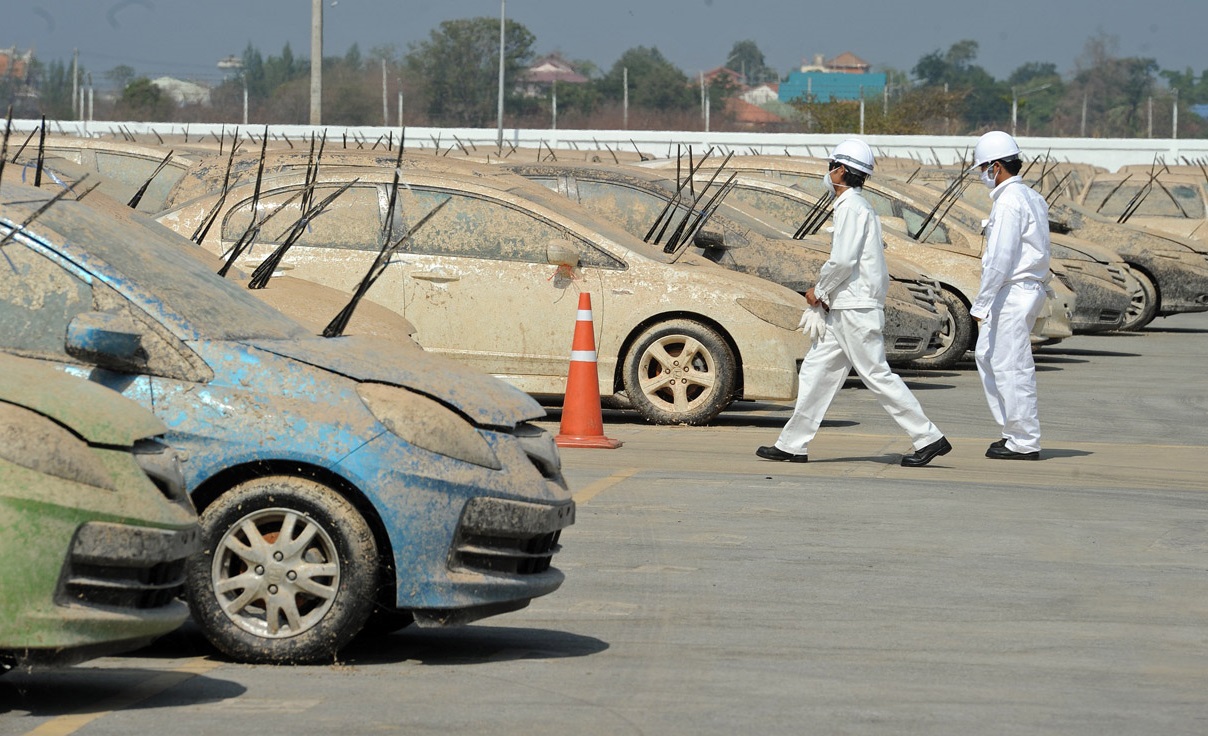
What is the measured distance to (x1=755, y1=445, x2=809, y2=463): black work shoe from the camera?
11242 millimetres

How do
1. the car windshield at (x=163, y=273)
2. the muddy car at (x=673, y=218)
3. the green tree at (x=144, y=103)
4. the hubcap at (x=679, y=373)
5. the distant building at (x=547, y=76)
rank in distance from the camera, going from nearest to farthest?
the car windshield at (x=163, y=273)
the hubcap at (x=679, y=373)
the muddy car at (x=673, y=218)
the green tree at (x=144, y=103)
the distant building at (x=547, y=76)

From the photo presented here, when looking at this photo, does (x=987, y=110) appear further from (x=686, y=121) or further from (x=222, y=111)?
(x=222, y=111)

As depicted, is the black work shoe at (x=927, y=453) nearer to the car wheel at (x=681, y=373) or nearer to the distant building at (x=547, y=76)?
the car wheel at (x=681, y=373)

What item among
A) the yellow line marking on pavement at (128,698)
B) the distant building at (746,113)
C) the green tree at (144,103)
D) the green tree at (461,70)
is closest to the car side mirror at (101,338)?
the yellow line marking on pavement at (128,698)

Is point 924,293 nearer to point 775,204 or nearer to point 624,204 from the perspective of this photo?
point 775,204

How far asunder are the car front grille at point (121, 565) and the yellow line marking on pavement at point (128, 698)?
14.5 inches

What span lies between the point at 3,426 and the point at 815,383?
262 inches

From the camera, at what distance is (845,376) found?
1103cm

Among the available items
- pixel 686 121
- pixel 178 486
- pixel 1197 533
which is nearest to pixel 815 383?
pixel 1197 533

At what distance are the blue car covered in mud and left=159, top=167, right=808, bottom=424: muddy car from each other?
21.5 ft

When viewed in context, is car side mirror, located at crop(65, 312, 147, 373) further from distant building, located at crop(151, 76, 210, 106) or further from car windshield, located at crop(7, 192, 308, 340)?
distant building, located at crop(151, 76, 210, 106)

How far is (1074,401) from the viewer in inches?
626

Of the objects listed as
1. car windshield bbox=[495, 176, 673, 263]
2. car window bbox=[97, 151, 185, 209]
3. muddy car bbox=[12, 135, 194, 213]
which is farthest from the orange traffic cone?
car window bbox=[97, 151, 185, 209]

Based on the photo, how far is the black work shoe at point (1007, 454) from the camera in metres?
11.8
